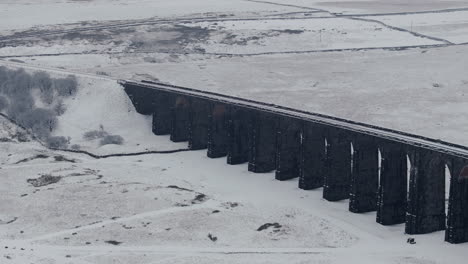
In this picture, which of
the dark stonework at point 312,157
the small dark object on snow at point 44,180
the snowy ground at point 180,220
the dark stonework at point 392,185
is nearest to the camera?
the snowy ground at point 180,220

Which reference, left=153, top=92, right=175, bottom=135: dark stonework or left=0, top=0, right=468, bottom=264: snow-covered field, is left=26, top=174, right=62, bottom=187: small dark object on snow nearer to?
left=0, top=0, right=468, bottom=264: snow-covered field

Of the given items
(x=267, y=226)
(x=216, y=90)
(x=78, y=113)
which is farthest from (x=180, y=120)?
(x=267, y=226)

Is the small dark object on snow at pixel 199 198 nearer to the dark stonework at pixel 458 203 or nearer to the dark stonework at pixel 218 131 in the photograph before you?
the dark stonework at pixel 218 131

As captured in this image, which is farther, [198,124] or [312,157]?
[198,124]

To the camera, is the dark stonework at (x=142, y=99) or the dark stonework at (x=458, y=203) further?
the dark stonework at (x=142, y=99)

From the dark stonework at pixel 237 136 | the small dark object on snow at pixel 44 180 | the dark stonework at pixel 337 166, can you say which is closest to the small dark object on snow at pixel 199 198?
the dark stonework at pixel 237 136

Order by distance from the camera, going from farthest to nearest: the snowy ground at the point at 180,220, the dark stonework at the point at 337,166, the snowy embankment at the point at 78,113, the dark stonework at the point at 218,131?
1. the snowy embankment at the point at 78,113
2. the dark stonework at the point at 218,131
3. the dark stonework at the point at 337,166
4. the snowy ground at the point at 180,220

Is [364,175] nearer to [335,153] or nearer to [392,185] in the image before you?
[392,185]
